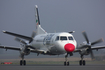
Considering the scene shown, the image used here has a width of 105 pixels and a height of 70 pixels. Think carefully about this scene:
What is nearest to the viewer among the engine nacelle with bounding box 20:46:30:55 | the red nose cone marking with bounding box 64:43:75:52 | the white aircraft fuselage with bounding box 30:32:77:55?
the red nose cone marking with bounding box 64:43:75:52

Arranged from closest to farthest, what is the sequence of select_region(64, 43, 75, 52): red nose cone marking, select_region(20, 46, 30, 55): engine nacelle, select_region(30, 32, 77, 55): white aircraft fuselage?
select_region(64, 43, 75, 52): red nose cone marking → select_region(30, 32, 77, 55): white aircraft fuselage → select_region(20, 46, 30, 55): engine nacelle

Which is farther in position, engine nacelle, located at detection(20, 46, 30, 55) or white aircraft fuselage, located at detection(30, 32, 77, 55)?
engine nacelle, located at detection(20, 46, 30, 55)

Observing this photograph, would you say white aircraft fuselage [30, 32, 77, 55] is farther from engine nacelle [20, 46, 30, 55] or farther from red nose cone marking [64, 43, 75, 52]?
engine nacelle [20, 46, 30, 55]

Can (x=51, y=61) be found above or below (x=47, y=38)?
below

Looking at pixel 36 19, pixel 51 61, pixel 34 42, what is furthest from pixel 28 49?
pixel 36 19

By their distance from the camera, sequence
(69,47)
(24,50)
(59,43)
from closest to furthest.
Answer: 1. (69,47)
2. (59,43)
3. (24,50)

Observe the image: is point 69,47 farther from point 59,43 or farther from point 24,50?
point 24,50

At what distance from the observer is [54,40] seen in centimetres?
3050

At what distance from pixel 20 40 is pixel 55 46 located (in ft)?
16.6

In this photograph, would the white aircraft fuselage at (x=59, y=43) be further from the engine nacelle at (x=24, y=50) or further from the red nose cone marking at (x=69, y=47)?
the engine nacelle at (x=24, y=50)

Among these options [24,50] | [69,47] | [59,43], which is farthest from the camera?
[24,50]

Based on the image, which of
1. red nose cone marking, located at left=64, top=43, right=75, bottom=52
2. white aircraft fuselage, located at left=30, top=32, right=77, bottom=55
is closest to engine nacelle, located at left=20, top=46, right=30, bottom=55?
white aircraft fuselage, located at left=30, top=32, right=77, bottom=55

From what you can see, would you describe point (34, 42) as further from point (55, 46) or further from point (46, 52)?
point (55, 46)

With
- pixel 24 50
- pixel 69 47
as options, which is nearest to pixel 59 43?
pixel 69 47
